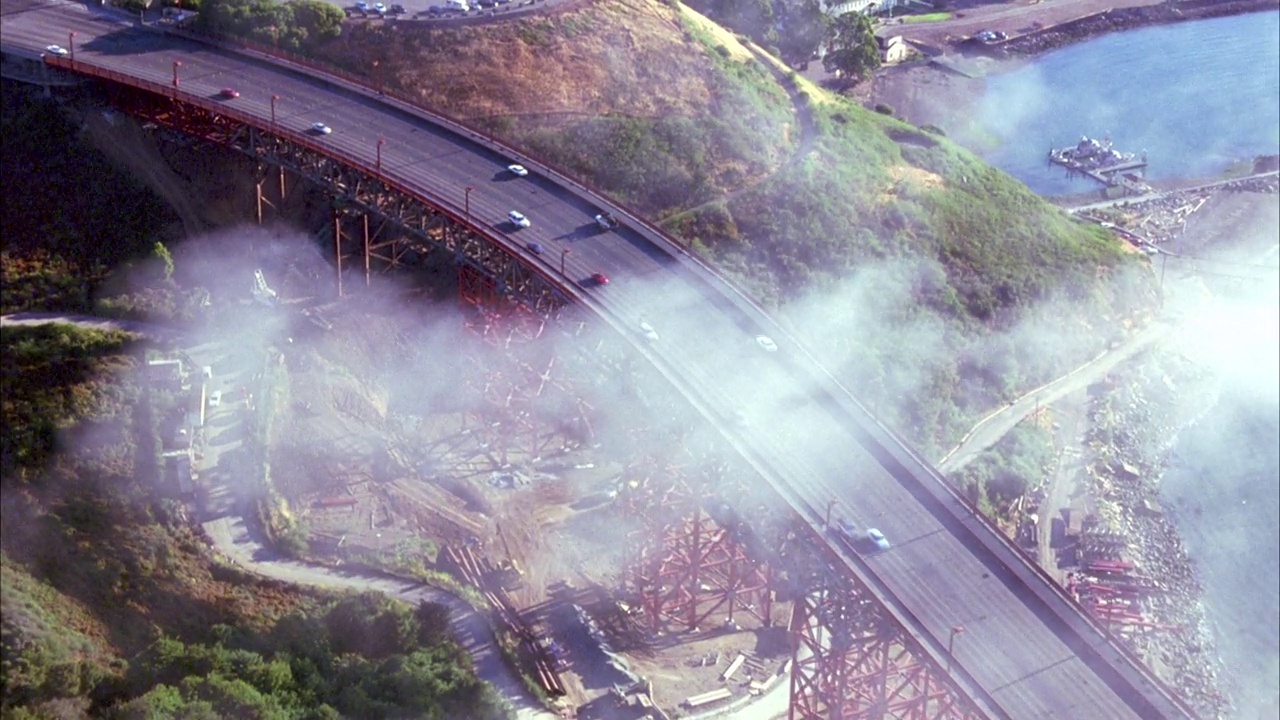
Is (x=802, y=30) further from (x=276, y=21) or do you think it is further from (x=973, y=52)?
(x=276, y=21)

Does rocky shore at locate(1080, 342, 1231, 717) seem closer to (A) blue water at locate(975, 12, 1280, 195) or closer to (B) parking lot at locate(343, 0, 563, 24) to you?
(A) blue water at locate(975, 12, 1280, 195)

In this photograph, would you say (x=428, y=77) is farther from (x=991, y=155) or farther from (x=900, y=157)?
(x=991, y=155)

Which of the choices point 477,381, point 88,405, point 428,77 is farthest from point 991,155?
point 88,405

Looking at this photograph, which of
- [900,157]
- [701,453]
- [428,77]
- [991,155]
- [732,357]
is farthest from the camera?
[991,155]

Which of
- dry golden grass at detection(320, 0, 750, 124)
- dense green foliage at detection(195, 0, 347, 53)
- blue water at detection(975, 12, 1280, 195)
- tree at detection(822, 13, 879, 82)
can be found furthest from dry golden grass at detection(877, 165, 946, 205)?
dense green foliage at detection(195, 0, 347, 53)

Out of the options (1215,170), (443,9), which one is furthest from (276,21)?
(1215,170)

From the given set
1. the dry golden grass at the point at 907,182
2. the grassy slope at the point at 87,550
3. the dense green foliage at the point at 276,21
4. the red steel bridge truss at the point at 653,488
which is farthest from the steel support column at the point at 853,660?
the dense green foliage at the point at 276,21

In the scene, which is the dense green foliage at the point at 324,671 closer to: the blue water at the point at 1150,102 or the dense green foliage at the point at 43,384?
the dense green foliage at the point at 43,384
